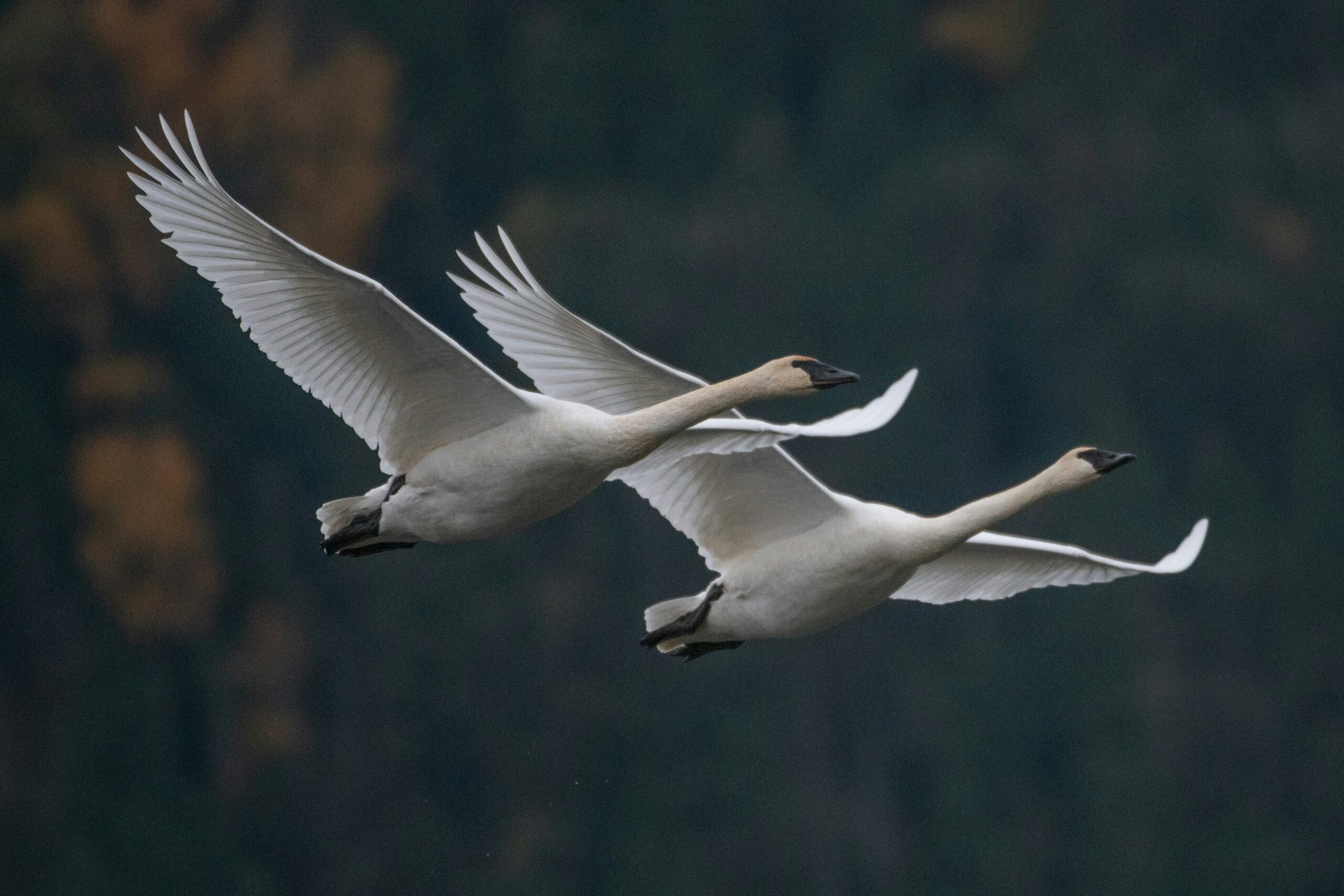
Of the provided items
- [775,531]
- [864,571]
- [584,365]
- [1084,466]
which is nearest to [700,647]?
[775,531]

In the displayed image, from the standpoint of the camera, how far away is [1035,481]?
32.8ft

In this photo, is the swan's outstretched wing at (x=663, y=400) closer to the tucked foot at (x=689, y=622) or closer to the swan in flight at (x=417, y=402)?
the swan in flight at (x=417, y=402)

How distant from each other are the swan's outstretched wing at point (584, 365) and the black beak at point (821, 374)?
0.21m

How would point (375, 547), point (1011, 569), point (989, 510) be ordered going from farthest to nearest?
point (1011, 569) → point (375, 547) → point (989, 510)

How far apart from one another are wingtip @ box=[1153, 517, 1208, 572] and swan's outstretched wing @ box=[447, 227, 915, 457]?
1.76 m

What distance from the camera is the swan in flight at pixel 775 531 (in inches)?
382

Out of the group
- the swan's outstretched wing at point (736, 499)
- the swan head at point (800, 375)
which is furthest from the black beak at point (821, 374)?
the swan's outstretched wing at point (736, 499)

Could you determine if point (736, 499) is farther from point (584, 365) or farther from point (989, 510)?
point (989, 510)

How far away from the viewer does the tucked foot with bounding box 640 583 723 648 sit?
10172 millimetres

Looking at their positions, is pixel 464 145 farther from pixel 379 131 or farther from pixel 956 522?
pixel 956 522

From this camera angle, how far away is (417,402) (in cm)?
974

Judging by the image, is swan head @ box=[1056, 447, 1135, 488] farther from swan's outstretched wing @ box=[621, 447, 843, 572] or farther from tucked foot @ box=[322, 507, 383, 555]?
tucked foot @ box=[322, 507, 383, 555]

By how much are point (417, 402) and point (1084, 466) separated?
333 cm

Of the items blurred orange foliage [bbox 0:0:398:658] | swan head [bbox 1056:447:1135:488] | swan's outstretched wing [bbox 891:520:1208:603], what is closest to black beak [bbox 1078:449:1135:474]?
swan head [bbox 1056:447:1135:488]
